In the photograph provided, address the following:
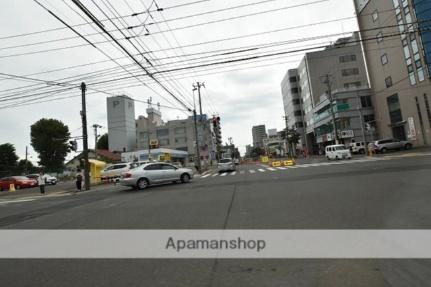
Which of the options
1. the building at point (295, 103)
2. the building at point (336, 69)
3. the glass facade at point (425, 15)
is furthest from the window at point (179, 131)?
the glass facade at point (425, 15)

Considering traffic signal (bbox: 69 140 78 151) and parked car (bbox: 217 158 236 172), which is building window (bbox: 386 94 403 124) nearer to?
parked car (bbox: 217 158 236 172)

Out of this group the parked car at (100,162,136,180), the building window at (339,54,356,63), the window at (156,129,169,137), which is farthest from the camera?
the window at (156,129,169,137)


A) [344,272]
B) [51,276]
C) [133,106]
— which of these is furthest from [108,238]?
[133,106]

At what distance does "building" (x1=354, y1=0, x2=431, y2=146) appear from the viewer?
40.7 metres

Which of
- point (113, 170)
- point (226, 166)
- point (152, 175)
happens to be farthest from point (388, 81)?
point (152, 175)

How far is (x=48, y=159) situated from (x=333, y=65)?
64.0 metres

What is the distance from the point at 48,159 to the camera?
59.5 meters

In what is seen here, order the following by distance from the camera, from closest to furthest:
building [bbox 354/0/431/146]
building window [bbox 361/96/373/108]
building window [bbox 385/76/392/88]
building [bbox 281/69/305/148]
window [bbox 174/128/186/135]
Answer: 1. building [bbox 354/0/431/146]
2. building window [bbox 385/76/392/88]
3. building window [bbox 361/96/373/108]
4. building [bbox 281/69/305/148]
5. window [bbox 174/128/186/135]

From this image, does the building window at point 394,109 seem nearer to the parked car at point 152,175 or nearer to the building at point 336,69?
the building at point 336,69

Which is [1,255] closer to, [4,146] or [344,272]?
[344,272]

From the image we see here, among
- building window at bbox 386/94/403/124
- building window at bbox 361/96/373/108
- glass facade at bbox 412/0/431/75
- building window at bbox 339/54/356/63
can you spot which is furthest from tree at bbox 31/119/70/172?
building window at bbox 339/54/356/63

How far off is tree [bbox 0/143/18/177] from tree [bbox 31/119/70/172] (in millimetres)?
14268

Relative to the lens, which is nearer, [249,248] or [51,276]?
[51,276]

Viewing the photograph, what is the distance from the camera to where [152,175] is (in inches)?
767
